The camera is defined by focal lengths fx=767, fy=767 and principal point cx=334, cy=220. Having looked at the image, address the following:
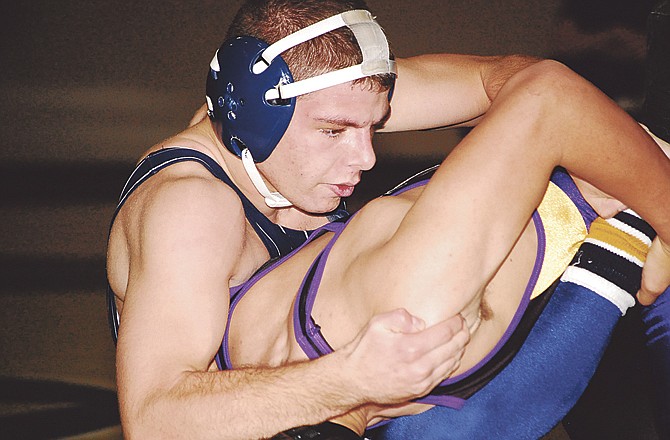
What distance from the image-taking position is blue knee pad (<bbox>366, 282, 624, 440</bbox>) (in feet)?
3.90

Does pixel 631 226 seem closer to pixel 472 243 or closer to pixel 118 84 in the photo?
pixel 472 243

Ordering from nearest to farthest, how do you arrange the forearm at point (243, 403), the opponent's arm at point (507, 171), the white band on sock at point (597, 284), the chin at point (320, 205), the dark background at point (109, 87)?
the opponent's arm at point (507, 171) < the forearm at point (243, 403) < the white band on sock at point (597, 284) < the chin at point (320, 205) < the dark background at point (109, 87)

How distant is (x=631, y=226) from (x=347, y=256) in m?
0.45

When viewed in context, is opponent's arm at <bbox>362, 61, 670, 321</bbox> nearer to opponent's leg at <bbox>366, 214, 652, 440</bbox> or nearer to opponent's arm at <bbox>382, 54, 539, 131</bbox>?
opponent's leg at <bbox>366, 214, 652, 440</bbox>

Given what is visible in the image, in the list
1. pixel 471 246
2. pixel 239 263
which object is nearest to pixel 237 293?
pixel 239 263

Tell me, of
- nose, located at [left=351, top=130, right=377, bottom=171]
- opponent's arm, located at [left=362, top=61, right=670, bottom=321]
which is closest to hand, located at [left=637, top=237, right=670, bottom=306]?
opponent's arm, located at [left=362, top=61, right=670, bottom=321]

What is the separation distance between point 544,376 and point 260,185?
2.08 ft

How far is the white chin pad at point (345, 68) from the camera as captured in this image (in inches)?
50.0

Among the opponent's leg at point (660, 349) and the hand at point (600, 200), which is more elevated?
the hand at point (600, 200)

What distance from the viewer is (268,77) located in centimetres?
129

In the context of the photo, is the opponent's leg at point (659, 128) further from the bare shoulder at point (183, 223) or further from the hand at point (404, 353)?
the bare shoulder at point (183, 223)

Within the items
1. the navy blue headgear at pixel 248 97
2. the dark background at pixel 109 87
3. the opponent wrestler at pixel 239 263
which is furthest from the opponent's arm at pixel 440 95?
the dark background at pixel 109 87

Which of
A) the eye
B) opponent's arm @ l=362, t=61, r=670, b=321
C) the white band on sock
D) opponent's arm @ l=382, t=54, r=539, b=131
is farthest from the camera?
opponent's arm @ l=382, t=54, r=539, b=131

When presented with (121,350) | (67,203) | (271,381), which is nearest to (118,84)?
(67,203)
